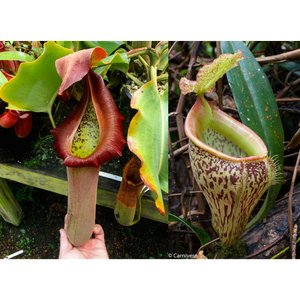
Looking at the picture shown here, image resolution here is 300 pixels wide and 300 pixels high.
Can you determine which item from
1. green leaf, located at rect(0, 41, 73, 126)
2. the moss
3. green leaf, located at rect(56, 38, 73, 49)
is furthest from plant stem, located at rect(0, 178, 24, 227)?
the moss

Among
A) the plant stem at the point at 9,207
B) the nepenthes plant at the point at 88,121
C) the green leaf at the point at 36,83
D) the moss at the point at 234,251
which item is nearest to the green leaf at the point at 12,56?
the nepenthes plant at the point at 88,121

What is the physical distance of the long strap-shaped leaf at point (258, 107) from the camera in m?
0.56

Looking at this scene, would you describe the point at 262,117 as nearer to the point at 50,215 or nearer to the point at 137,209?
the point at 137,209

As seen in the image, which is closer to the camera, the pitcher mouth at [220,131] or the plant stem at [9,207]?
the pitcher mouth at [220,131]

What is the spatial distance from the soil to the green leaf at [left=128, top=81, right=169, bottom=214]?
265 millimetres

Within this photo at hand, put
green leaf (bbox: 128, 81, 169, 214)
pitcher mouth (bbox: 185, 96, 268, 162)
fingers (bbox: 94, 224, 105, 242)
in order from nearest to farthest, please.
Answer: green leaf (bbox: 128, 81, 169, 214) < pitcher mouth (bbox: 185, 96, 268, 162) < fingers (bbox: 94, 224, 105, 242)

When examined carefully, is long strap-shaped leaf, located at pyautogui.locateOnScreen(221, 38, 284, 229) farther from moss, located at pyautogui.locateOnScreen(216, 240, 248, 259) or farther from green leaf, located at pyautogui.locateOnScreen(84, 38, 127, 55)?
green leaf, located at pyautogui.locateOnScreen(84, 38, 127, 55)

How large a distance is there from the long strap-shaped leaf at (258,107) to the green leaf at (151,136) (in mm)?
208

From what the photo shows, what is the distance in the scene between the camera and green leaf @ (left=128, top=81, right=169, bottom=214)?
394 mm

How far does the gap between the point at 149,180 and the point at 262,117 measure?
373 mm

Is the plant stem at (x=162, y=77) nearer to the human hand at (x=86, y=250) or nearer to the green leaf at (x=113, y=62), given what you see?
the green leaf at (x=113, y=62)

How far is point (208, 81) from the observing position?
20.6 inches

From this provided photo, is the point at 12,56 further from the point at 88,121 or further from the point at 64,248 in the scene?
the point at 64,248
